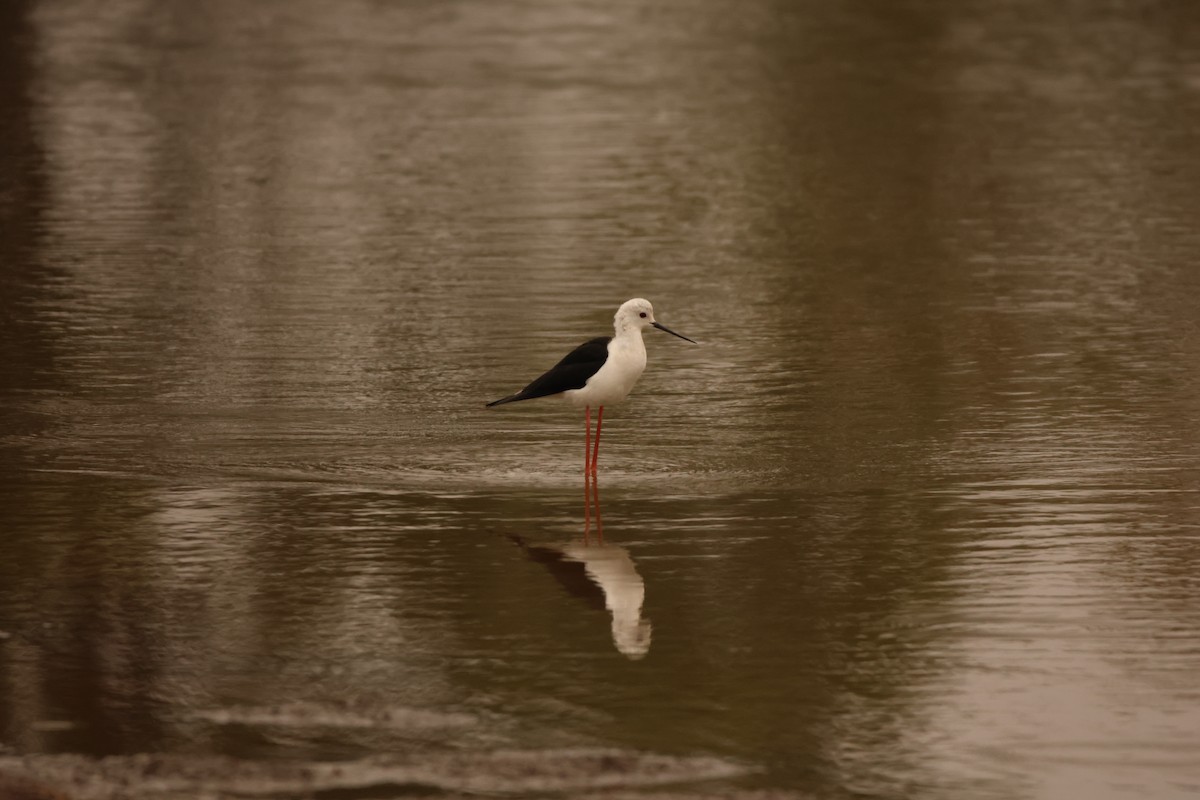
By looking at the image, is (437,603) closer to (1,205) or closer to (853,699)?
(853,699)

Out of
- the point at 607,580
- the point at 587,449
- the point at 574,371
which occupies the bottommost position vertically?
the point at 607,580

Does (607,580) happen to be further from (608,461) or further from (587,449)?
(608,461)

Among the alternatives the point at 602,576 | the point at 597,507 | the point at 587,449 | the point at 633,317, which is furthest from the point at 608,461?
the point at 602,576

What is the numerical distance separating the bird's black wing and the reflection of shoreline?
1319 millimetres

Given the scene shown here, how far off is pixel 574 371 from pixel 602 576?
6.31 feet

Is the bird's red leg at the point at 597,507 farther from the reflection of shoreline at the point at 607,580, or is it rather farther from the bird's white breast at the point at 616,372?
the bird's white breast at the point at 616,372

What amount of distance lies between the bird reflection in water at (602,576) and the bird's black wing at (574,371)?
0.90 metres

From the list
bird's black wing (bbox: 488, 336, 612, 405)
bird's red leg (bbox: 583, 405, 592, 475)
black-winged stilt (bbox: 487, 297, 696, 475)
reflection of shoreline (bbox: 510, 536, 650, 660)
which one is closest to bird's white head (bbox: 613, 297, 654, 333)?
black-winged stilt (bbox: 487, 297, 696, 475)

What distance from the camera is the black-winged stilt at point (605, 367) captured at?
1081 cm

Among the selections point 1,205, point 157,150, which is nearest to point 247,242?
point 1,205

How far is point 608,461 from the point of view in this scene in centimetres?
1129

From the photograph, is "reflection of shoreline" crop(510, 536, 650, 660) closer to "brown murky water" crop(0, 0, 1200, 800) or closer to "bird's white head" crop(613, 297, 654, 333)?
"brown murky water" crop(0, 0, 1200, 800)

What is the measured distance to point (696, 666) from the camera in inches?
314

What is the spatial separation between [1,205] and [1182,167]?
11.8 metres
